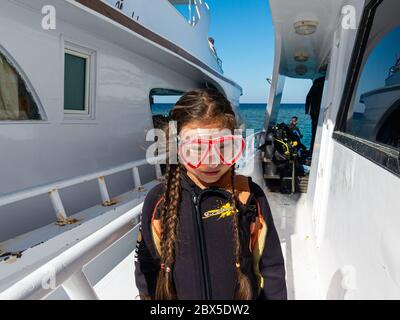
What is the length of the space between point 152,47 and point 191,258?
4785 millimetres

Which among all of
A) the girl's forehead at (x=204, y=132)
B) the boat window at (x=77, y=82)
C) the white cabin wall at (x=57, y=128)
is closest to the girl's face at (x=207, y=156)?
the girl's forehead at (x=204, y=132)

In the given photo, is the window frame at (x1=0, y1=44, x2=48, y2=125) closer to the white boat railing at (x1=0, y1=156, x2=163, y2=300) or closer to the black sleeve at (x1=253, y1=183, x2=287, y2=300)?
the white boat railing at (x1=0, y1=156, x2=163, y2=300)

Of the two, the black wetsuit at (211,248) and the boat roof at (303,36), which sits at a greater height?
the boat roof at (303,36)

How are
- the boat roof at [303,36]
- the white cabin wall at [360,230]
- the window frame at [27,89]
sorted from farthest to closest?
the boat roof at [303,36] < the window frame at [27,89] < the white cabin wall at [360,230]

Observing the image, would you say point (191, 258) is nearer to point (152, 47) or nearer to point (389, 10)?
point (389, 10)

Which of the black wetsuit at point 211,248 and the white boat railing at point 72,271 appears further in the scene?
the black wetsuit at point 211,248

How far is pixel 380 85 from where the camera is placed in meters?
1.55

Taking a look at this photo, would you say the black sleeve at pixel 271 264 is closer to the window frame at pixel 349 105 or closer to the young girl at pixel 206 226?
the young girl at pixel 206 226

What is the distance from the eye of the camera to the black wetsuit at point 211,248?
1170 millimetres

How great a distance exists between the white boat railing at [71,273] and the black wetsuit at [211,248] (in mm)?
152

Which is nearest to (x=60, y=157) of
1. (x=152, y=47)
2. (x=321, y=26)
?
(x=152, y=47)

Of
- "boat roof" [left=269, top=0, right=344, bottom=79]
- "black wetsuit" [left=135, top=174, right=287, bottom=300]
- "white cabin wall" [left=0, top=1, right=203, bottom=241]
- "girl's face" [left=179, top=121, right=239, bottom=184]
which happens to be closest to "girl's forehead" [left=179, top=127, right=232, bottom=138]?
"girl's face" [left=179, top=121, right=239, bottom=184]
